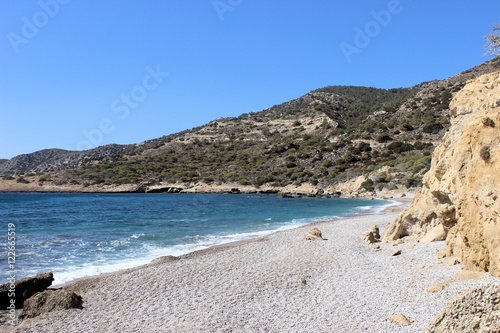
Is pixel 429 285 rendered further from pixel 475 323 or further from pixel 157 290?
pixel 157 290

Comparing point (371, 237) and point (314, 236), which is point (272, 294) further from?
point (314, 236)

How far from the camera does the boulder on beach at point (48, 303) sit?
6.58 metres

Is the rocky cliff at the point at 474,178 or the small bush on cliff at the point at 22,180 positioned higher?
the small bush on cliff at the point at 22,180

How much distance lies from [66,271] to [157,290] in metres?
4.26

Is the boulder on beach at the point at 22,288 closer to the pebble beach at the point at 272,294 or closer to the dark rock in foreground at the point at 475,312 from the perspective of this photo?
the pebble beach at the point at 272,294

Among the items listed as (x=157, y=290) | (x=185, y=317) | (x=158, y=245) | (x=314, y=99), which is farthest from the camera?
(x=314, y=99)

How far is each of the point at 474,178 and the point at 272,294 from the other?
4.76 meters

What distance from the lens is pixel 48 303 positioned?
674cm

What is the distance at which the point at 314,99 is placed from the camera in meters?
128

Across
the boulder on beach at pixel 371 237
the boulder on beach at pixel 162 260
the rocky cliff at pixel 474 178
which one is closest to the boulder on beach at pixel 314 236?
the boulder on beach at pixel 371 237

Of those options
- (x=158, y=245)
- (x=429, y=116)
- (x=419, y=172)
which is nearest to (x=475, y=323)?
(x=158, y=245)

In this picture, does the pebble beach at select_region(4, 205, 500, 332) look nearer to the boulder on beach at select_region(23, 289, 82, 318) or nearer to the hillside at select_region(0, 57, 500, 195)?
the boulder on beach at select_region(23, 289, 82, 318)

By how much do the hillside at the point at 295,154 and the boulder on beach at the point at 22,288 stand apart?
46230 millimetres

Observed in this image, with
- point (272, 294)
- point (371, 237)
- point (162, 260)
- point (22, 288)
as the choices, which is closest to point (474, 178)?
point (272, 294)
